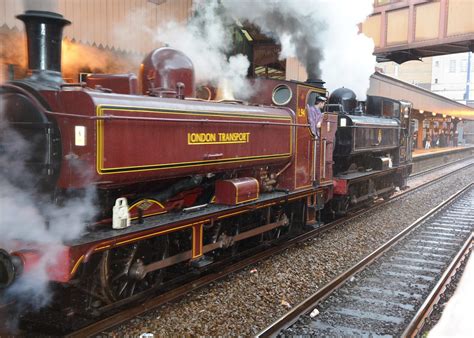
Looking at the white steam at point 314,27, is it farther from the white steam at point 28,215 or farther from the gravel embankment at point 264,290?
the white steam at point 28,215

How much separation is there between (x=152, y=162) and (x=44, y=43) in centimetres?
152

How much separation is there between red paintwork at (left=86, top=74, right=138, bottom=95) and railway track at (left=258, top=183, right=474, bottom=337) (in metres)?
2.92

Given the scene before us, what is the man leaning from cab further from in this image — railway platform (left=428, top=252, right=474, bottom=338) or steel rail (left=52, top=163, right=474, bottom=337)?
railway platform (left=428, top=252, right=474, bottom=338)

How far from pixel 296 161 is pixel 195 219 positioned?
2897 millimetres

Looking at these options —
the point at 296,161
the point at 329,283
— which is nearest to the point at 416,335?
the point at 329,283

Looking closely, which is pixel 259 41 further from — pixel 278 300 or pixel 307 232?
pixel 278 300

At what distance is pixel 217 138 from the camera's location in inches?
225

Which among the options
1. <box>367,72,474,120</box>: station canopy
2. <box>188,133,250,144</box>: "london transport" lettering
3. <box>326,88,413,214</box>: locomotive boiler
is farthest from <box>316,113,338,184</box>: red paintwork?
Result: <box>367,72,474,120</box>: station canopy

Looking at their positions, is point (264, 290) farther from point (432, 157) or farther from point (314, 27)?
point (432, 157)

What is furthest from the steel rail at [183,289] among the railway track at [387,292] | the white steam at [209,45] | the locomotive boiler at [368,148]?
the white steam at [209,45]

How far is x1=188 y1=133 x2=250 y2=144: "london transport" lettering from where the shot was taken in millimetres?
5294

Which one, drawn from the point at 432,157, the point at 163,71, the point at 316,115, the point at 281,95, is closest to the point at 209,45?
the point at 281,95

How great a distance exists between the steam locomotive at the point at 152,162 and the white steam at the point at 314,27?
2217 mm

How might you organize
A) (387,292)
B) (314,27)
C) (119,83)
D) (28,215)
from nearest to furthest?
(28,215)
(119,83)
(387,292)
(314,27)
